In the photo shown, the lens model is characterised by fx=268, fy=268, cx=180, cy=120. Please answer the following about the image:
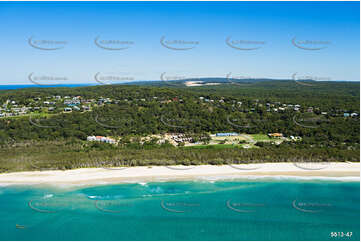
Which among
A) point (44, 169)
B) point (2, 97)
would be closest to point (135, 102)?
point (44, 169)

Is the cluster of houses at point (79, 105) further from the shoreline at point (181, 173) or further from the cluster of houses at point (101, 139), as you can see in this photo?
the shoreline at point (181, 173)

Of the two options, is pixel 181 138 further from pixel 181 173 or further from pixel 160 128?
pixel 181 173

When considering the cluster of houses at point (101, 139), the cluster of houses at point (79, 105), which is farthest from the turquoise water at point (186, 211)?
the cluster of houses at point (79, 105)

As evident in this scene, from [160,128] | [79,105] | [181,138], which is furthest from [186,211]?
[79,105]

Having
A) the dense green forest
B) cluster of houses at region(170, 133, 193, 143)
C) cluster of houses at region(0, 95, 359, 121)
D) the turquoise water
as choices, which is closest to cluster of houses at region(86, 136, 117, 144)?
the dense green forest

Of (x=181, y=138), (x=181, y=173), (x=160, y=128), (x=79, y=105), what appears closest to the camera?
(x=181, y=173)

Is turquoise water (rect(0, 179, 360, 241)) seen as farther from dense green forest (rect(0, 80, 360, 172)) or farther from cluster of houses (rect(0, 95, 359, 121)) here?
cluster of houses (rect(0, 95, 359, 121))
